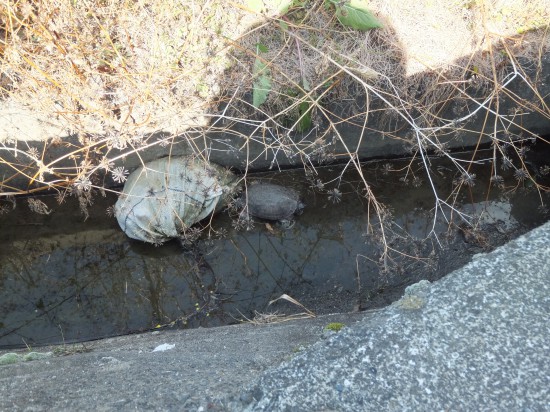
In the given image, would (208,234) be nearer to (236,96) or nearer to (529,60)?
(236,96)

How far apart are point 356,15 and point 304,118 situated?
0.77m

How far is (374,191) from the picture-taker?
4125mm

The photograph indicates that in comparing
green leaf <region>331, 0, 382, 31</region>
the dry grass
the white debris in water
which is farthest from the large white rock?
green leaf <region>331, 0, 382, 31</region>

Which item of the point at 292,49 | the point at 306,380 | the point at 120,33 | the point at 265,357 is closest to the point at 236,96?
the point at 292,49

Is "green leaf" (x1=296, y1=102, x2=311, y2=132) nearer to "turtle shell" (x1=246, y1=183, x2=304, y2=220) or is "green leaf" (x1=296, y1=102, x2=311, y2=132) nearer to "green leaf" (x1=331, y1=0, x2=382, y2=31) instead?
"turtle shell" (x1=246, y1=183, x2=304, y2=220)

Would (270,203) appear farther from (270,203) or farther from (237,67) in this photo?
(237,67)

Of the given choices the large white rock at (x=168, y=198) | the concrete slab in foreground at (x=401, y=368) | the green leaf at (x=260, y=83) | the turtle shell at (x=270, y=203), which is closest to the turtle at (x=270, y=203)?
the turtle shell at (x=270, y=203)

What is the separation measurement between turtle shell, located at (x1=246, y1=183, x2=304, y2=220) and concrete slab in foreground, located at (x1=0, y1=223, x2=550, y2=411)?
1758mm

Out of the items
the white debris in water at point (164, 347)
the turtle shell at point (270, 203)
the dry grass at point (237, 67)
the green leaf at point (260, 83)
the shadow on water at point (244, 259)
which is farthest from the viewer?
the turtle shell at point (270, 203)

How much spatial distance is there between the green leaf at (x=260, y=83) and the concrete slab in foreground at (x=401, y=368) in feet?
6.06

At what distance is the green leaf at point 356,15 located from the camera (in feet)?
11.6

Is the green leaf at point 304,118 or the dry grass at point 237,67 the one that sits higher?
the dry grass at point 237,67

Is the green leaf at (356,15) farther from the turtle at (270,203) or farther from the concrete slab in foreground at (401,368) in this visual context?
the concrete slab in foreground at (401,368)

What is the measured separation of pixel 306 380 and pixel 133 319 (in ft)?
7.03
